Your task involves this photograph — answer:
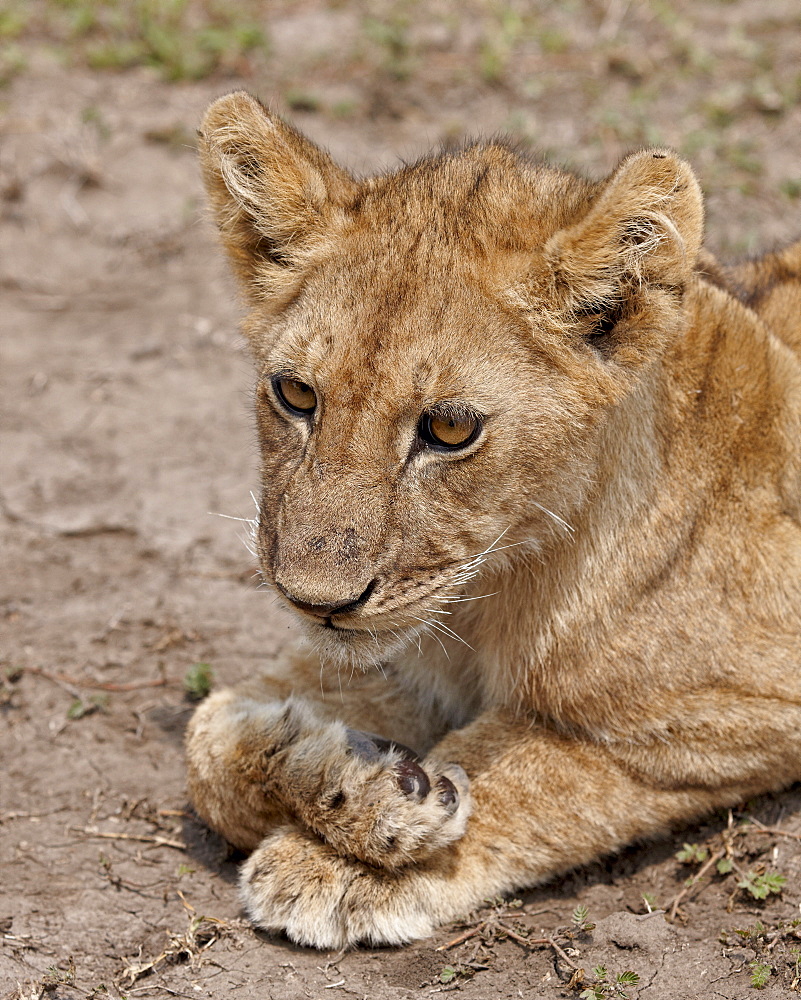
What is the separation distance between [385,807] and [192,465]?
3027 mm

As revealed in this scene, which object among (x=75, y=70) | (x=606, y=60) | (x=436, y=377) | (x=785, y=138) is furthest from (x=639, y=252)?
(x=75, y=70)

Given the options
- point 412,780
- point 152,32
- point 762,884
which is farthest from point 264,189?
point 152,32

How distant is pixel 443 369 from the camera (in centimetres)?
334

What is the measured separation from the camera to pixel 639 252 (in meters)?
3.34

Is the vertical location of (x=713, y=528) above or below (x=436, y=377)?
below

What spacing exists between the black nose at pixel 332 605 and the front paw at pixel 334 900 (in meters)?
0.99

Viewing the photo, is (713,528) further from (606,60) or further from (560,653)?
(606,60)

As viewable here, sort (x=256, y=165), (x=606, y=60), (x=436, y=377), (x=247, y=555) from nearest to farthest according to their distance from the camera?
(x=436, y=377), (x=256, y=165), (x=247, y=555), (x=606, y=60)

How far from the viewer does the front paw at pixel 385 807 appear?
373cm

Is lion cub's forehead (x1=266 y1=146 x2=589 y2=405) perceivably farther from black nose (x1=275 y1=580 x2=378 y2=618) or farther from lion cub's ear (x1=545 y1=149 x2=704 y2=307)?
black nose (x1=275 y1=580 x2=378 y2=618)

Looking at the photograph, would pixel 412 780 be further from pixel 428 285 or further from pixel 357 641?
pixel 428 285

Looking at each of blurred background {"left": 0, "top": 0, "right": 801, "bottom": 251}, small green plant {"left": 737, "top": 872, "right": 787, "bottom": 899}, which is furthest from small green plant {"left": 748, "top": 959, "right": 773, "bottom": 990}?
blurred background {"left": 0, "top": 0, "right": 801, "bottom": 251}

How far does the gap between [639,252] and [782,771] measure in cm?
185

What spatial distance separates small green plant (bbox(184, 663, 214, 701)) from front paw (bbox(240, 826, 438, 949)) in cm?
126
